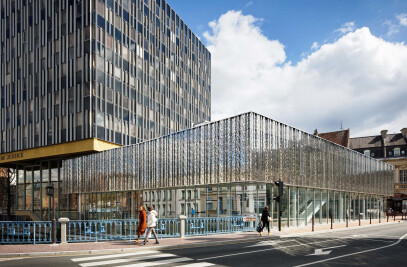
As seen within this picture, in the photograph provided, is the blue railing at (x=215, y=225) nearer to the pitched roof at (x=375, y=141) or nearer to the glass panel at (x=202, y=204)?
the glass panel at (x=202, y=204)

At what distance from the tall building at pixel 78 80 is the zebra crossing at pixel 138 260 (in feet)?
86.3

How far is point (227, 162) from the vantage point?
27.5 m

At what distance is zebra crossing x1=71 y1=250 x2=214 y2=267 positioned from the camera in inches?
482

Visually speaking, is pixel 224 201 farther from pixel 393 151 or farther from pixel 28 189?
pixel 393 151

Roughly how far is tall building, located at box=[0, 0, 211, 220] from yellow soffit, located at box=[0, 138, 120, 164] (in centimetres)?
12

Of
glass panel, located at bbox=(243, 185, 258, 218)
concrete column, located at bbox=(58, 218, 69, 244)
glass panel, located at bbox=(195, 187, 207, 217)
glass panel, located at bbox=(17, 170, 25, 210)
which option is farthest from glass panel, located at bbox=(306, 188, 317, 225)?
glass panel, located at bbox=(17, 170, 25, 210)

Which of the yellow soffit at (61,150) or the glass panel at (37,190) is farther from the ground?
the yellow soffit at (61,150)

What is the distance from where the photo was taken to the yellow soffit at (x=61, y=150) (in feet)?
129

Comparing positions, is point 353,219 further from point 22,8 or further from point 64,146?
point 22,8

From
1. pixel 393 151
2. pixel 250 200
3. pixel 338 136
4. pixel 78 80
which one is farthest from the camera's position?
pixel 393 151

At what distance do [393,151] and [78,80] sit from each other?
6300cm

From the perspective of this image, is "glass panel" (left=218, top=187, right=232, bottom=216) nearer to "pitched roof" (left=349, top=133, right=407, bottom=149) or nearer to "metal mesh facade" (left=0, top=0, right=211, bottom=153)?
"metal mesh facade" (left=0, top=0, right=211, bottom=153)

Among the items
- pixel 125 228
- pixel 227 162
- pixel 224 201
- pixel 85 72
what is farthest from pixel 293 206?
pixel 85 72

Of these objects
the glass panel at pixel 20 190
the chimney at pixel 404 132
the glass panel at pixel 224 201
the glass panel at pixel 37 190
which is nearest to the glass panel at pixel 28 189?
the glass panel at pixel 20 190
